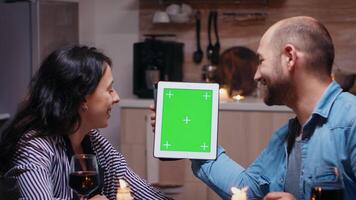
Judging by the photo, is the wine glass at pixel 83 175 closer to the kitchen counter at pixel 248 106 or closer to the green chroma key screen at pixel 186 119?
the green chroma key screen at pixel 186 119

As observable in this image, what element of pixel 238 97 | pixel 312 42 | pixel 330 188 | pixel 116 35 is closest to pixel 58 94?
pixel 312 42

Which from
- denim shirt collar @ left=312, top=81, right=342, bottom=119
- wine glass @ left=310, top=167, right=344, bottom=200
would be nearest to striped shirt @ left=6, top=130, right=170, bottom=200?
denim shirt collar @ left=312, top=81, right=342, bottom=119

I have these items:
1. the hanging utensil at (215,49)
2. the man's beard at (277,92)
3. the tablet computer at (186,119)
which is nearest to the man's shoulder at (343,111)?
the man's beard at (277,92)

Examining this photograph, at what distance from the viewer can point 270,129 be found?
13.0 feet

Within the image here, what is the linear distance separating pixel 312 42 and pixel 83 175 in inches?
30.2

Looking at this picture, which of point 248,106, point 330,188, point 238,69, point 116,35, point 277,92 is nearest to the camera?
point 330,188

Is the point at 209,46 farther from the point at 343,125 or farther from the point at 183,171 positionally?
the point at 343,125

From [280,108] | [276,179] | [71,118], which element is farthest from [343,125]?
[280,108]

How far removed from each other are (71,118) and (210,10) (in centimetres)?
257

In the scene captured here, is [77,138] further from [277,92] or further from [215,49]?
[215,49]

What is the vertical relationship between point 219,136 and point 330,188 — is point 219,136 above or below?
below

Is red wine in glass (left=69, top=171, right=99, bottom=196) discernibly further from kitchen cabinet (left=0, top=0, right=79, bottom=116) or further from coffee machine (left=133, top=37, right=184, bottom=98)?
coffee machine (left=133, top=37, right=184, bottom=98)

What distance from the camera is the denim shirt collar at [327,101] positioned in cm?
188

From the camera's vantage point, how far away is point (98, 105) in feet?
7.02
